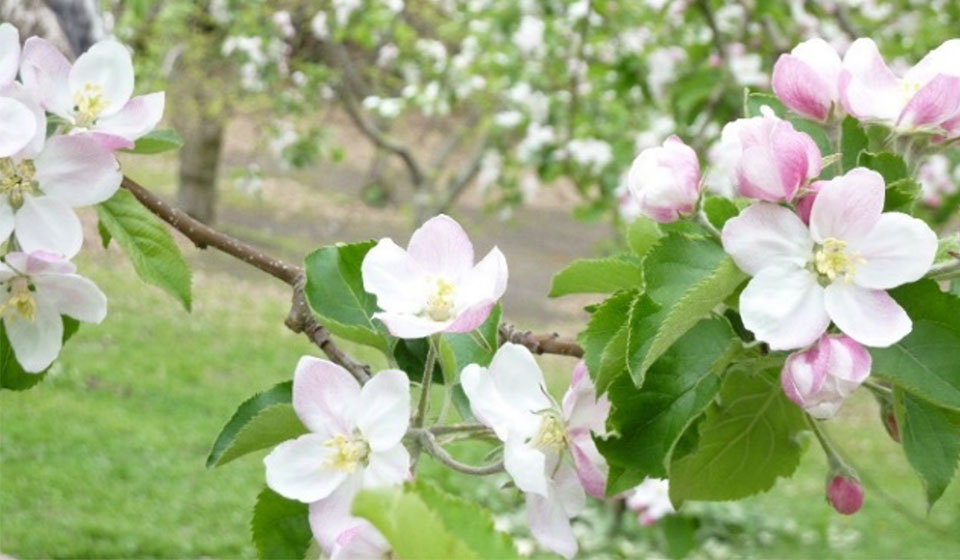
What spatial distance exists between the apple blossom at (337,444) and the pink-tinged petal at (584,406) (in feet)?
0.34

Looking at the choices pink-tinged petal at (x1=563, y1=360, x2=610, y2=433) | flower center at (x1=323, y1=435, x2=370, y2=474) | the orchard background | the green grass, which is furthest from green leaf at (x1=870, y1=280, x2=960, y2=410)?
the green grass

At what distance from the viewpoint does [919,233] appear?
0.61 m

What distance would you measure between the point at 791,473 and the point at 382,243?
0.35 m

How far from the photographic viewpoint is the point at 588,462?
2.19 feet

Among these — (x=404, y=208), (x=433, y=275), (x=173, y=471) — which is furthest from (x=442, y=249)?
(x=404, y=208)

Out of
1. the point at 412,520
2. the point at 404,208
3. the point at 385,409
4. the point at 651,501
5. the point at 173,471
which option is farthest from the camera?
the point at 404,208

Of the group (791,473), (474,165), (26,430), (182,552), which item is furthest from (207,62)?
(791,473)

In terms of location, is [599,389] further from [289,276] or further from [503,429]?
[289,276]

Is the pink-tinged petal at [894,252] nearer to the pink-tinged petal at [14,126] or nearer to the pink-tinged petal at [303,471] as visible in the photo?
the pink-tinged petal at [303,471]

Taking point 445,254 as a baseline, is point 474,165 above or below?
below

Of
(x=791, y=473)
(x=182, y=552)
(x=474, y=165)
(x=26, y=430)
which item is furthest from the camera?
(x=474, y=165)

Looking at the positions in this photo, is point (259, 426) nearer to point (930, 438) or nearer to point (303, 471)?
point (303, 471)

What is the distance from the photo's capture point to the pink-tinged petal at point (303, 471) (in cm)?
61

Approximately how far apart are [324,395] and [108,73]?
28 cm
